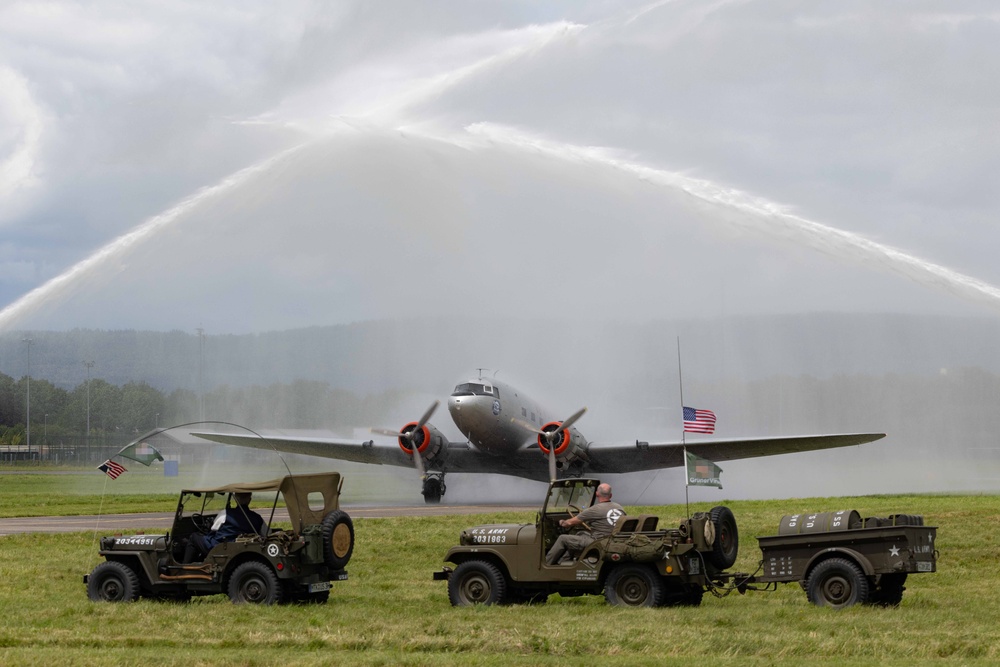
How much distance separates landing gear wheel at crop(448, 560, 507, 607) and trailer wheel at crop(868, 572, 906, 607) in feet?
18.4

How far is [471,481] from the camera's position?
55.8 m

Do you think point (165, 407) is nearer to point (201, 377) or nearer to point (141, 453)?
point (201, 377)

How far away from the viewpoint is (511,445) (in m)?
46.2

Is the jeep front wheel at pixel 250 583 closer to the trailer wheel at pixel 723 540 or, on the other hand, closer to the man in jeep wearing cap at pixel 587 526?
the man in jeep wearing cap at pixel 587 526

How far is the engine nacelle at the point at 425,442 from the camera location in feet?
151

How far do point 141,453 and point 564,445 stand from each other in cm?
2505

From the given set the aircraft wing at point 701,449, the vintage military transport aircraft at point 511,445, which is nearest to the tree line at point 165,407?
the vintage military transport aircraft at point 511,445

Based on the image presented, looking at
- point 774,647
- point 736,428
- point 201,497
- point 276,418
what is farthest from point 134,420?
point 774,647

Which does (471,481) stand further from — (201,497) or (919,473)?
(201,497)

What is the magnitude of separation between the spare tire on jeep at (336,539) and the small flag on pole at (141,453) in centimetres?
675

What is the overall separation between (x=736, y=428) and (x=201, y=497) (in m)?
48.5

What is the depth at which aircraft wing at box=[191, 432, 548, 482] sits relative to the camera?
157 ft

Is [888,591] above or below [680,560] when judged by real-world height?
below

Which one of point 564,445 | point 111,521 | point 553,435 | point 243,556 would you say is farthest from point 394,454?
point 243,556
